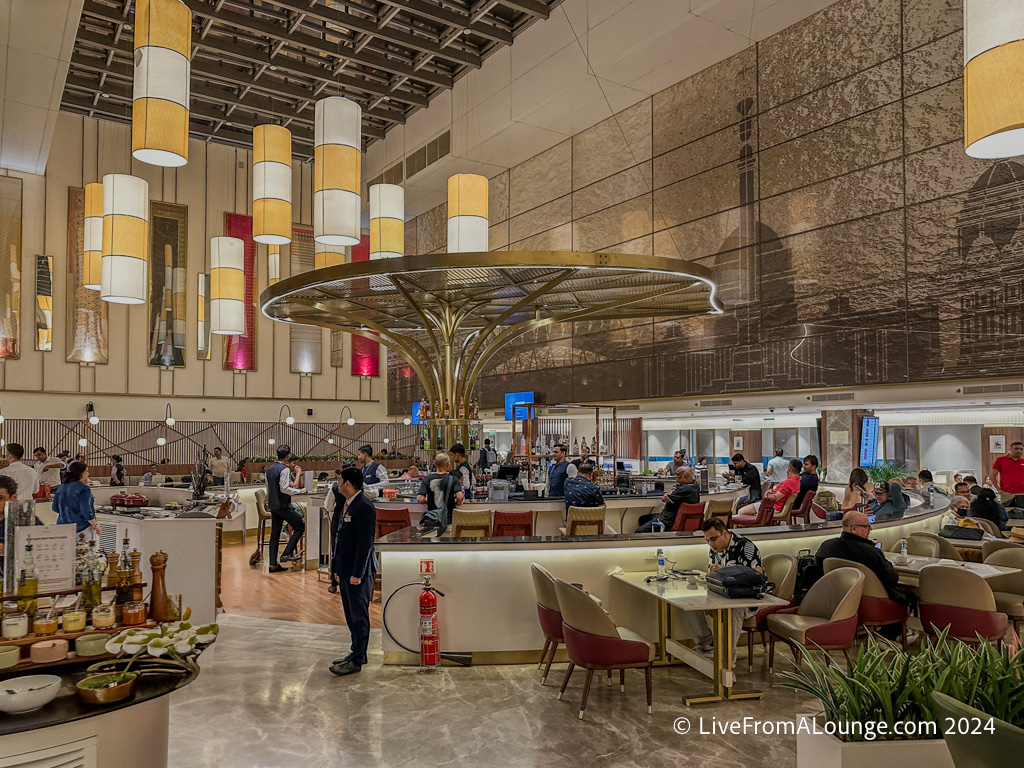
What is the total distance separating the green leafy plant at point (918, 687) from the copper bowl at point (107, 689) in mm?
2372

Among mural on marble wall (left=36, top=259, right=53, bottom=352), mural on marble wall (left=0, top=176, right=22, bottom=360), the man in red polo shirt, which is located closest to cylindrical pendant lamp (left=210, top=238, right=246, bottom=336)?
the man in red polo shirt

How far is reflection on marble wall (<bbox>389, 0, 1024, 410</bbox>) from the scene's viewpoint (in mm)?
9328

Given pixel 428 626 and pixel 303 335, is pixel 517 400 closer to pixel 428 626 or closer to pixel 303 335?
pixel 303 335

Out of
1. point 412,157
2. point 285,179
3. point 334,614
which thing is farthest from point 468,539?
point 412,157

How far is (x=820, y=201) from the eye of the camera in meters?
11.0

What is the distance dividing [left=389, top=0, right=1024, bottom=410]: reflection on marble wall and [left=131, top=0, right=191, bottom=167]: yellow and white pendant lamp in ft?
29.2

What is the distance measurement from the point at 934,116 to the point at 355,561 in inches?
360

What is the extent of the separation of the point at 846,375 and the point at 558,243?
745 cm

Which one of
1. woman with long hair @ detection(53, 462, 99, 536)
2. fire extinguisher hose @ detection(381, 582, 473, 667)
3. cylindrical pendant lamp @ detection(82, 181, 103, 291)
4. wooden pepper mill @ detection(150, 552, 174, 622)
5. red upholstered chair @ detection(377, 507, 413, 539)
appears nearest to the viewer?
wooden pepper mill @ detection(150, 552, 174, 622)

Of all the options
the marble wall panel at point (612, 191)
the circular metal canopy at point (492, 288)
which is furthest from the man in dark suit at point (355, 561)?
the marble wall panel at point (612, 191)

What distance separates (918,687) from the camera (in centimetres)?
231

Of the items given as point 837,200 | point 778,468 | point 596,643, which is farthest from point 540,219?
point 596,643

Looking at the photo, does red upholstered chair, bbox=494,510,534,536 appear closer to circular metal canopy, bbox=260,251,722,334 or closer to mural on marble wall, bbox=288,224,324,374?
circular metal canopy, bbox=260,251,722,334

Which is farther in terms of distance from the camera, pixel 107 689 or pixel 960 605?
pixel 960 605
